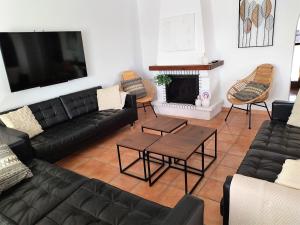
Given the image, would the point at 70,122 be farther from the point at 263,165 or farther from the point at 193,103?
the point at 263,165

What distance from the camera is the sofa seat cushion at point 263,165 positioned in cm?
170

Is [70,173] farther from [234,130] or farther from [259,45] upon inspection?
[259,45]

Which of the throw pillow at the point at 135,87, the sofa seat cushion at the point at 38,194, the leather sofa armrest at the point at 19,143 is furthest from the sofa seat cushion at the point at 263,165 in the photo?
the throw pillow at the point at 135,87

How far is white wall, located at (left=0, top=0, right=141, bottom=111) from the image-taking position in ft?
10.0

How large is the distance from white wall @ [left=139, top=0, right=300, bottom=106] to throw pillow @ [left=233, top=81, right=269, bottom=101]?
457 millimetres

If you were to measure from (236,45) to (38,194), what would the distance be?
150 inches

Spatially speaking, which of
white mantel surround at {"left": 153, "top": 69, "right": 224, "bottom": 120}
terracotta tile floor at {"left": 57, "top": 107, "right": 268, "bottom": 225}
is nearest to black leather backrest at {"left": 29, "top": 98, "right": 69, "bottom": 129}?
terracotta tile floor at {"left": 57, "top": 107, "right": 268, "bottom": 225}

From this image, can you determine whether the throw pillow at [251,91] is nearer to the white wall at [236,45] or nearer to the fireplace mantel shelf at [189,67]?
the white wall at [236,45]

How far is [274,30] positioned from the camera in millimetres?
3719

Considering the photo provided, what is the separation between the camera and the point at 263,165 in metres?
1.83

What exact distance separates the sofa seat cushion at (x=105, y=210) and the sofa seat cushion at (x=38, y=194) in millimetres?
81

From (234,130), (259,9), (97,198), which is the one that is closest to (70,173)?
(97,198)

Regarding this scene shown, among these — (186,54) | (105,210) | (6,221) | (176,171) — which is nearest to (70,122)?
(176,171)

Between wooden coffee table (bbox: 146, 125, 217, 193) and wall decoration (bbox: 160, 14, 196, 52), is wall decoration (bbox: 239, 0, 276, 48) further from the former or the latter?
wooden coffee table (bbox: 146, 125, 217, 193)
